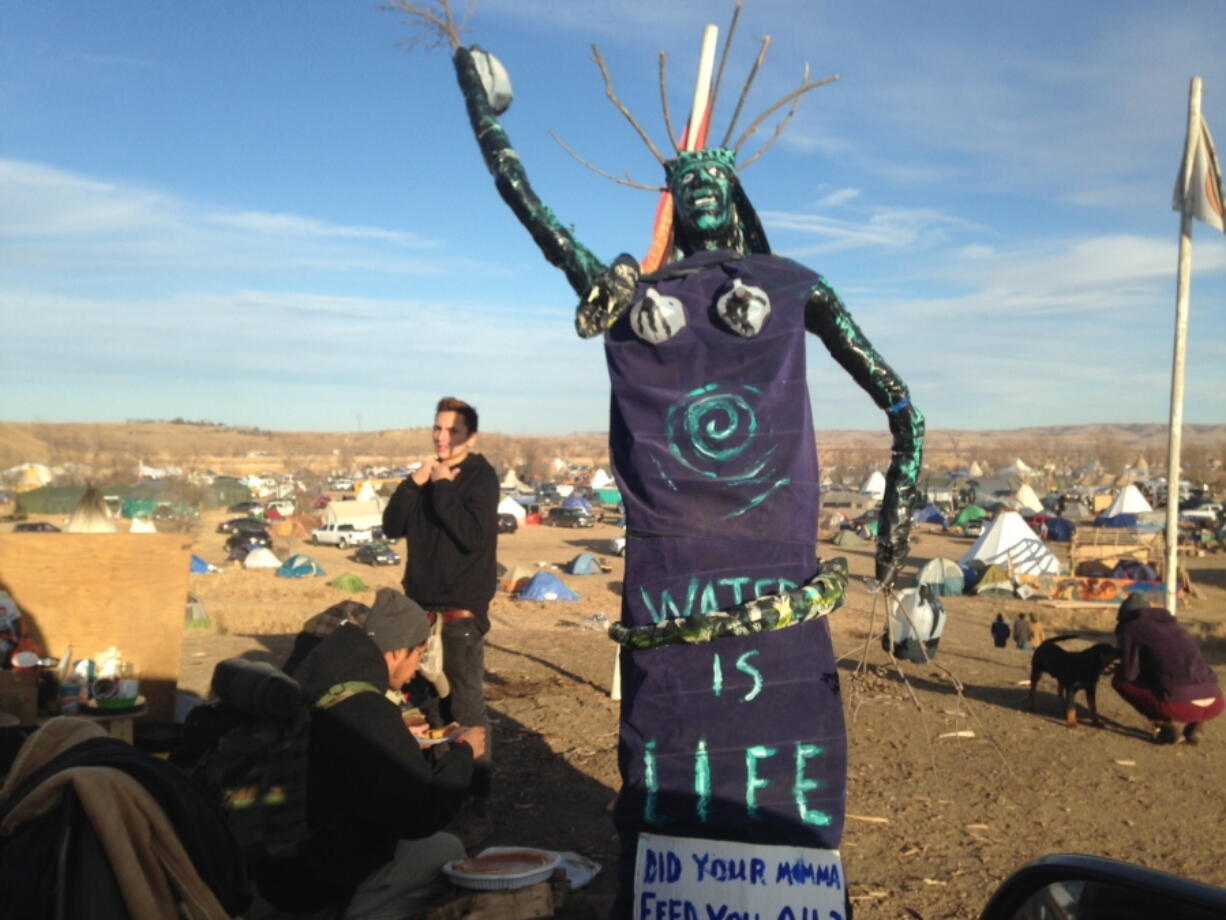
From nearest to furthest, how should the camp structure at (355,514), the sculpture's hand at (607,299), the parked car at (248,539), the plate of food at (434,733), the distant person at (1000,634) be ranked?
the sculpture's hand at (607,299)
the plate of food at (434,733)
the distant person at (1000,634)
the parked car at (248,539)
the camp structure at (355,514)

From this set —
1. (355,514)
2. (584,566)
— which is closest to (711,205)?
(584,566)

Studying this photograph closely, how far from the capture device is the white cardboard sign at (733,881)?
2.82 meters

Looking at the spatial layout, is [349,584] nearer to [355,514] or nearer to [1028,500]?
[355,514]

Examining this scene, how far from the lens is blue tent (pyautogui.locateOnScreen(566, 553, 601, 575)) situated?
3597 cm

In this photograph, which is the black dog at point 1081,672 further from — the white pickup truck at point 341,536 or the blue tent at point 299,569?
the white pickup truck at point 341,536

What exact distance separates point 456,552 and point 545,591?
23270 mm

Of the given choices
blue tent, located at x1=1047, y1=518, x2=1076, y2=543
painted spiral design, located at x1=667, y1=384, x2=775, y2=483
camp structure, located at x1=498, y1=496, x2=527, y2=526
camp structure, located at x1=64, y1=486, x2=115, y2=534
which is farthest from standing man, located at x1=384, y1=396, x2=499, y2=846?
camp structure, located at x1=498, y1=496, x2=527, y2=526

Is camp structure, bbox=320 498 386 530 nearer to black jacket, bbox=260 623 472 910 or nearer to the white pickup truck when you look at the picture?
the white pickup truck

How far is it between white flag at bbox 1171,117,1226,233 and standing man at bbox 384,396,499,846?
988 centimetres

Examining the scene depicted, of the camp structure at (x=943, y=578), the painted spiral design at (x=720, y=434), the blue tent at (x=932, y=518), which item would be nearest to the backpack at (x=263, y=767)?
the painted spiral design at (x=720, y=434)

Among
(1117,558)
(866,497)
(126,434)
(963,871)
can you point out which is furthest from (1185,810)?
(126,434)

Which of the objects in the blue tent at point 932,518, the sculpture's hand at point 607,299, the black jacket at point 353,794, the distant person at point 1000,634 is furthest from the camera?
the blue tent at point 932,518

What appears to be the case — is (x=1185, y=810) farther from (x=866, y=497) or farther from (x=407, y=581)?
(x=866, y=497)

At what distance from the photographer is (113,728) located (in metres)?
5.27
